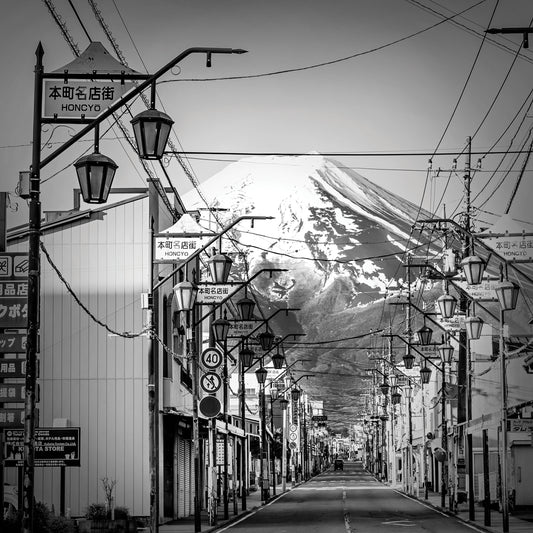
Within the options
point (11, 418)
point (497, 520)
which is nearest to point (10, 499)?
point (11, 418)

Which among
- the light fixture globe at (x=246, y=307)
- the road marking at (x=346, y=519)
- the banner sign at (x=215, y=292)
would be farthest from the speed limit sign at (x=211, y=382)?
the road marking at (x=346, y=519)

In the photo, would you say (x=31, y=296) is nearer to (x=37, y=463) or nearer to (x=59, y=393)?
(x=37, y=463)

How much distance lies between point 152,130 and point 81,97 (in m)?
2.38

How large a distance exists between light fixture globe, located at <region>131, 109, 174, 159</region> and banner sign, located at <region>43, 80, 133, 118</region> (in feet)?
5.75

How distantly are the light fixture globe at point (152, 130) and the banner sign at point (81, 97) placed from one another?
175 cm

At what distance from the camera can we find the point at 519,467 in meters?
54.4

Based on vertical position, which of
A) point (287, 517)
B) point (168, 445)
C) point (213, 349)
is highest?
point (213, 349)

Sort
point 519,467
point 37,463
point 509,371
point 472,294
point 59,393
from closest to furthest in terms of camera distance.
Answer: point 37,463 < point 472,294 < point 59,393 < point 519,467 < point 509,371

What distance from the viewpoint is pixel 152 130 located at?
53.8ft

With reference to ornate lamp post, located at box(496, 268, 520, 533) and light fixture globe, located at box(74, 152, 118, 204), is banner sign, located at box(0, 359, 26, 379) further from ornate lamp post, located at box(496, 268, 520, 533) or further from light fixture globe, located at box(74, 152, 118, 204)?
ornate lamp post, located at box(496, 268, 520, 533)

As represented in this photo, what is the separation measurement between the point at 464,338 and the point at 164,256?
2233 centimetres

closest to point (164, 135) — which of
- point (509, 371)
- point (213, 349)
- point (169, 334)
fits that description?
point (213, 349)

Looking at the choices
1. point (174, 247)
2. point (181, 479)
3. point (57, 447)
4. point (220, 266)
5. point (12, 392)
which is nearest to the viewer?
point (12, 392)

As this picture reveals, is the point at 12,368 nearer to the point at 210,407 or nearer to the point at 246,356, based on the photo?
the point at 210,407
